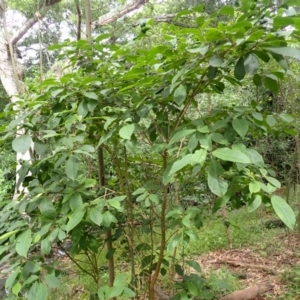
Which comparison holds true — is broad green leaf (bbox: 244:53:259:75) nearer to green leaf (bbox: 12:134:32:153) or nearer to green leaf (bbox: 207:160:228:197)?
green leaf (bbox: 207:160:228:197)

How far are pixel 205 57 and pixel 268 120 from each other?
0.33 metres

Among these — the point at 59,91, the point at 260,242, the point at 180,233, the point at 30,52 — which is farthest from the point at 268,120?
the point at 30,52

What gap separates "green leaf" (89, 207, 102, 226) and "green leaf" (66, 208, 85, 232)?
0.09ft

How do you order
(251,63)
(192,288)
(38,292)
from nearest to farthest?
(251,63), (38,292), (192,288)

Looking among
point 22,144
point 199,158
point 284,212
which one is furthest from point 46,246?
point 284,212

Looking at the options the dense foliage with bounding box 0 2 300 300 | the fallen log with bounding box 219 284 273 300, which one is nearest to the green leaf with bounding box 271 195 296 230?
the dense foliage with bounding box 0 2 300 300

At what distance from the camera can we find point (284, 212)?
0.73 m

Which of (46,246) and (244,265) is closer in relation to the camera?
(46,246)

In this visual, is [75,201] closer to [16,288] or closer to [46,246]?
[46,246]

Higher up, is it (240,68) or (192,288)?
(240,68)

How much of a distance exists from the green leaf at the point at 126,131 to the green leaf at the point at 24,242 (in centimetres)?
42

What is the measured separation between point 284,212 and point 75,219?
Answer: 1.90 feet

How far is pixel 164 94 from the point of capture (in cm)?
105

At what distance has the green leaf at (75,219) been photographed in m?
0.90
